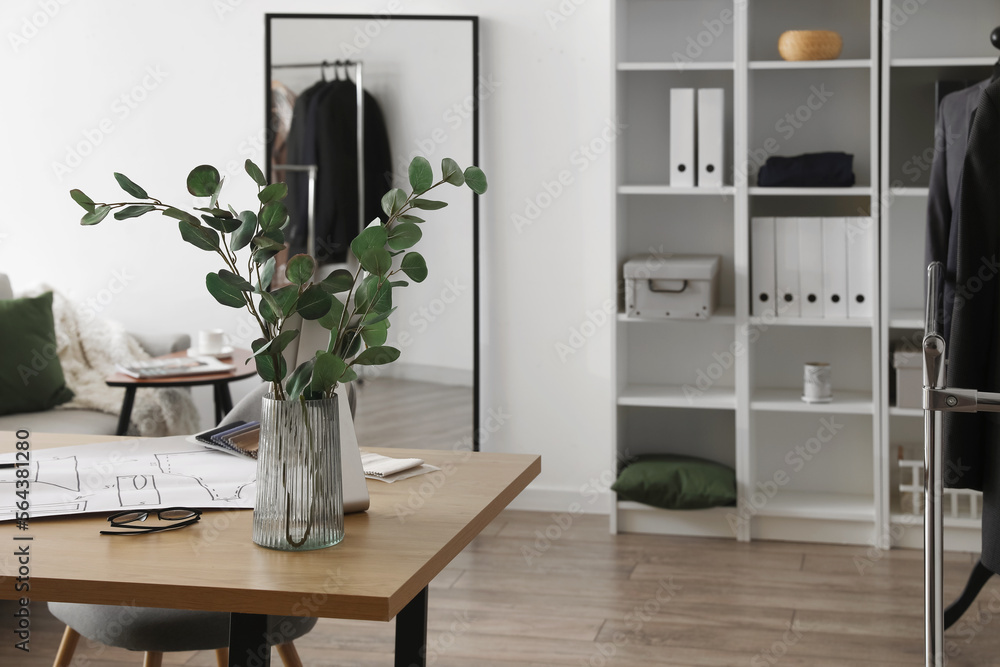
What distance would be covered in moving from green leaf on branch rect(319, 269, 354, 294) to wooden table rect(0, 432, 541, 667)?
0.32m

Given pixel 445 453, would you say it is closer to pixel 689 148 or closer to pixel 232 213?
pixel 232 213

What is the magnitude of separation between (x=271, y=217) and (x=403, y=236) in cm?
17

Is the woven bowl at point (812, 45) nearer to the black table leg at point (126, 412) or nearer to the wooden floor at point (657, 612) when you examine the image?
the wooden floor at point (657, 612)

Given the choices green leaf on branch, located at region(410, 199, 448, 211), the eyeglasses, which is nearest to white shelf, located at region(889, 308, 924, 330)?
green leaf on branch, located at region(410, 199, 448, 211)

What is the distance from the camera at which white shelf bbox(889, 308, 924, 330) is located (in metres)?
3.33

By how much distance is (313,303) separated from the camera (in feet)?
4.01

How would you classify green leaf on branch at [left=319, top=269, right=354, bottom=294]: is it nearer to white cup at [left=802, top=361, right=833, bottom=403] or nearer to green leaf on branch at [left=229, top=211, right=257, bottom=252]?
green leaf on branch at [left=229, top=211, right=257, bottom=252]

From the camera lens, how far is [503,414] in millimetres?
3936

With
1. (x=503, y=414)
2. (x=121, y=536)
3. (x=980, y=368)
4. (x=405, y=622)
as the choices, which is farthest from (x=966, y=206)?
(x=503, y=414)

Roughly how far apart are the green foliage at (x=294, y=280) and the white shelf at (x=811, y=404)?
2.43m

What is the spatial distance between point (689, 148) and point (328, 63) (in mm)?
1438

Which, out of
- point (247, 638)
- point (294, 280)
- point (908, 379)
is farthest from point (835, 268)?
point (247, 638)

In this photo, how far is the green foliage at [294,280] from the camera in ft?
3.95

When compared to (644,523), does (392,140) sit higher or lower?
higher
